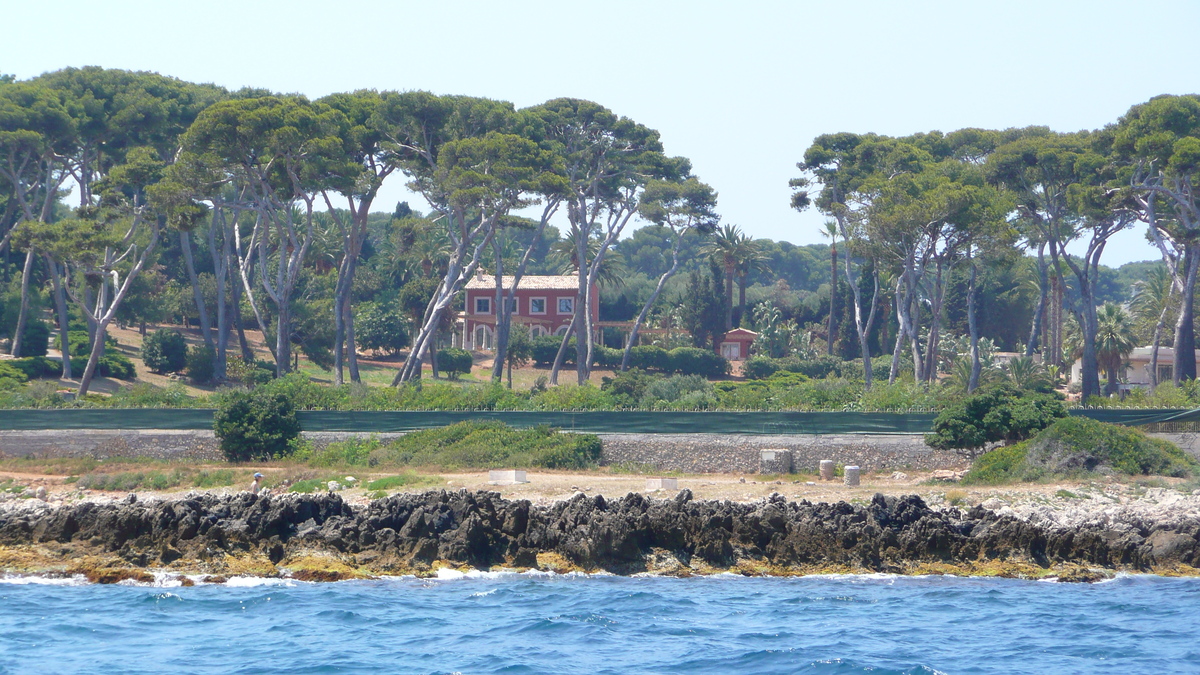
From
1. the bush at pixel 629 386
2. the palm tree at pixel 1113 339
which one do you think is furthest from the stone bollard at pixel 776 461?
the palm tree at pixel 1113 339

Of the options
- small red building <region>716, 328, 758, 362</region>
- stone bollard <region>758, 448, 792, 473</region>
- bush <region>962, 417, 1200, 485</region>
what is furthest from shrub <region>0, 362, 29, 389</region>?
small red building <region>716, 328, 758, 362</region>

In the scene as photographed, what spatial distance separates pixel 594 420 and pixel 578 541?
403 inches

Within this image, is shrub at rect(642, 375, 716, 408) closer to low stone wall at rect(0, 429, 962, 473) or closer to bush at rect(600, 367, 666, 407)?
bush at rect(600, 367, 666, 407)

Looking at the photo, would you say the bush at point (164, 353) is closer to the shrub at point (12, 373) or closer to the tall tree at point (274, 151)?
the shrub at point (12, 373)

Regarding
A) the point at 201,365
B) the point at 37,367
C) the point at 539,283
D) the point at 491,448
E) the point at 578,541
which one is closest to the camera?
the point at 578,541

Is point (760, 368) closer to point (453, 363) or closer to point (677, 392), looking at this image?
point (453, 363)

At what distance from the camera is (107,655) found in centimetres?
1698

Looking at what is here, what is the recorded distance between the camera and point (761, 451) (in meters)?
29.7

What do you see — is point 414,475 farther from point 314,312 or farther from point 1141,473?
point 314,312

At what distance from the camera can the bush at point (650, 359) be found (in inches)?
2507

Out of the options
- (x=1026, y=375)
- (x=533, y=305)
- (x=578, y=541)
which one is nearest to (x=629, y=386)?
(x=1026, y=375)

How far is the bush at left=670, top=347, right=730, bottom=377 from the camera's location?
6356 centimetres

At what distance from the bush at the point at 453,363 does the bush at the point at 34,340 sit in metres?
17.7

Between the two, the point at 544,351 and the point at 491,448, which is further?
the point at 544,351
